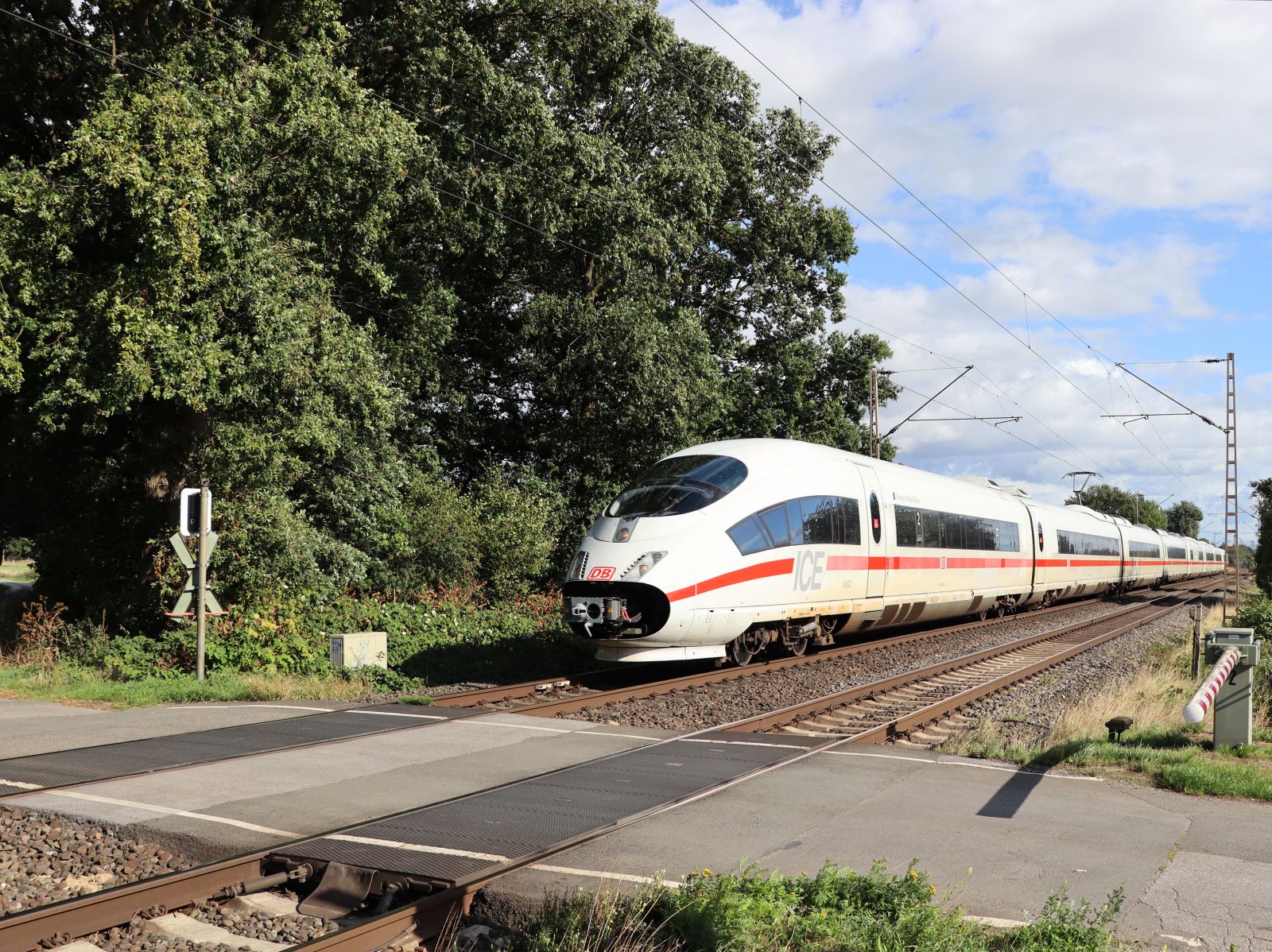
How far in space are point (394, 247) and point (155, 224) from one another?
27.5 ft

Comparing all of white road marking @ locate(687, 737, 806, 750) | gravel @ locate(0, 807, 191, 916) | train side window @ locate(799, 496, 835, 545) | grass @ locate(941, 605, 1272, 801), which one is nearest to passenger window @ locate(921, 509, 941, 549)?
train side window @ locate(799, 496, 835, 545)

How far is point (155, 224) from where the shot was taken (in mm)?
13461

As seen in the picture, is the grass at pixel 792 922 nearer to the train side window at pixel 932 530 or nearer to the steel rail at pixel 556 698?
the steel rail at pixel 556 698

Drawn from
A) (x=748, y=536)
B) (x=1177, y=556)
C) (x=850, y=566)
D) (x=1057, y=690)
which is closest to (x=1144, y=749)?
(x=1057, y=690)

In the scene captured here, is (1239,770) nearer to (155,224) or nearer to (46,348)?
(155,224)

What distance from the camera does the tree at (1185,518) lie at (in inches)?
6811

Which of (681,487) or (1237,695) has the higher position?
(681,487)

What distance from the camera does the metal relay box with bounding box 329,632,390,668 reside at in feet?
47.9

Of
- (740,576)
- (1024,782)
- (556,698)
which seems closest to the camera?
(1024,782)

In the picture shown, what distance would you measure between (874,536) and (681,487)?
191 inches

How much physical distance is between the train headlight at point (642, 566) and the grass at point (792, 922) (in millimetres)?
8222

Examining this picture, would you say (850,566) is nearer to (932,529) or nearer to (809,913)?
(932,529)

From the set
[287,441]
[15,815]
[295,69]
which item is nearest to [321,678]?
[287,441]

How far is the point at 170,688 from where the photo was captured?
1306cm
